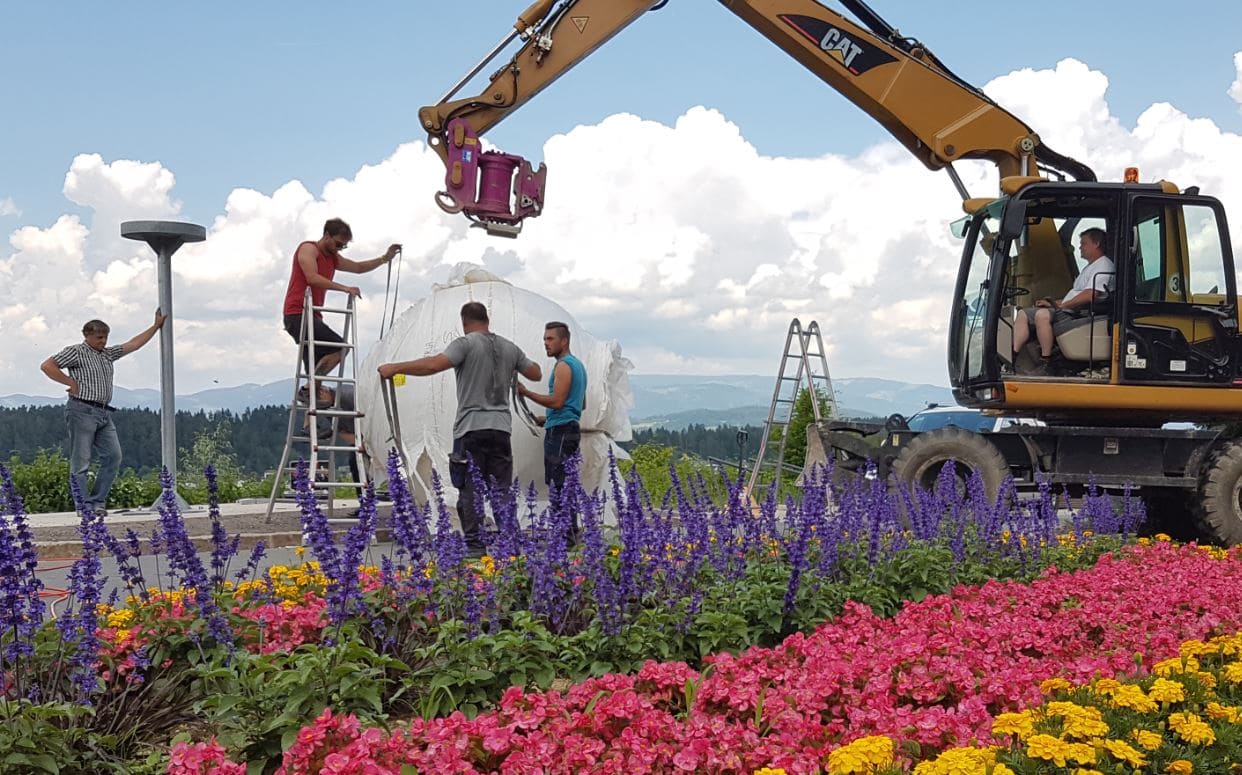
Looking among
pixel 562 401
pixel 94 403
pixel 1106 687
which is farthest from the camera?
pixel 94 403

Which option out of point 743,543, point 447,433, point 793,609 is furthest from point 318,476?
point 793,609

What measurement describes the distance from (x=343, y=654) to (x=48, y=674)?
108cm

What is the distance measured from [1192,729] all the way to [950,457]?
6367 millimetres

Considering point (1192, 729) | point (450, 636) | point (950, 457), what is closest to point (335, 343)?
point (950, 457)

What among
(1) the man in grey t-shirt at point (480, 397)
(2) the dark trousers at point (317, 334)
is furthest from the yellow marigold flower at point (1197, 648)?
(2) the dark trousers at point (317, 334)

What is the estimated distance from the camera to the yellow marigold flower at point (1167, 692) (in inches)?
129

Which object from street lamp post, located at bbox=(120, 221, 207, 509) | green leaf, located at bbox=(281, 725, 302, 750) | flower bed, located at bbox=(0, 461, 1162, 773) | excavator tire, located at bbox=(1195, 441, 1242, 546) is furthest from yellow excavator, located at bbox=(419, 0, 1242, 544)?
green leaf, located at bbox=(281, 725, 302, 750)

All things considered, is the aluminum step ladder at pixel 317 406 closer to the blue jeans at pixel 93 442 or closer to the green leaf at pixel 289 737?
the blue jeans at pixel 93 442

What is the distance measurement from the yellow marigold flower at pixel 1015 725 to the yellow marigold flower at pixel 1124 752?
0.19 metres

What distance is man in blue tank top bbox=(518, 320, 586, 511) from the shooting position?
27.2 ft

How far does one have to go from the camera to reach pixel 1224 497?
9102 mm

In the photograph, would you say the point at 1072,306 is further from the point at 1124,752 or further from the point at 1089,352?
the point at 1124,752

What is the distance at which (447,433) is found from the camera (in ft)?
30.1

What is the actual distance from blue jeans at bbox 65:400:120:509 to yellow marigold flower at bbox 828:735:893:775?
355 inches
